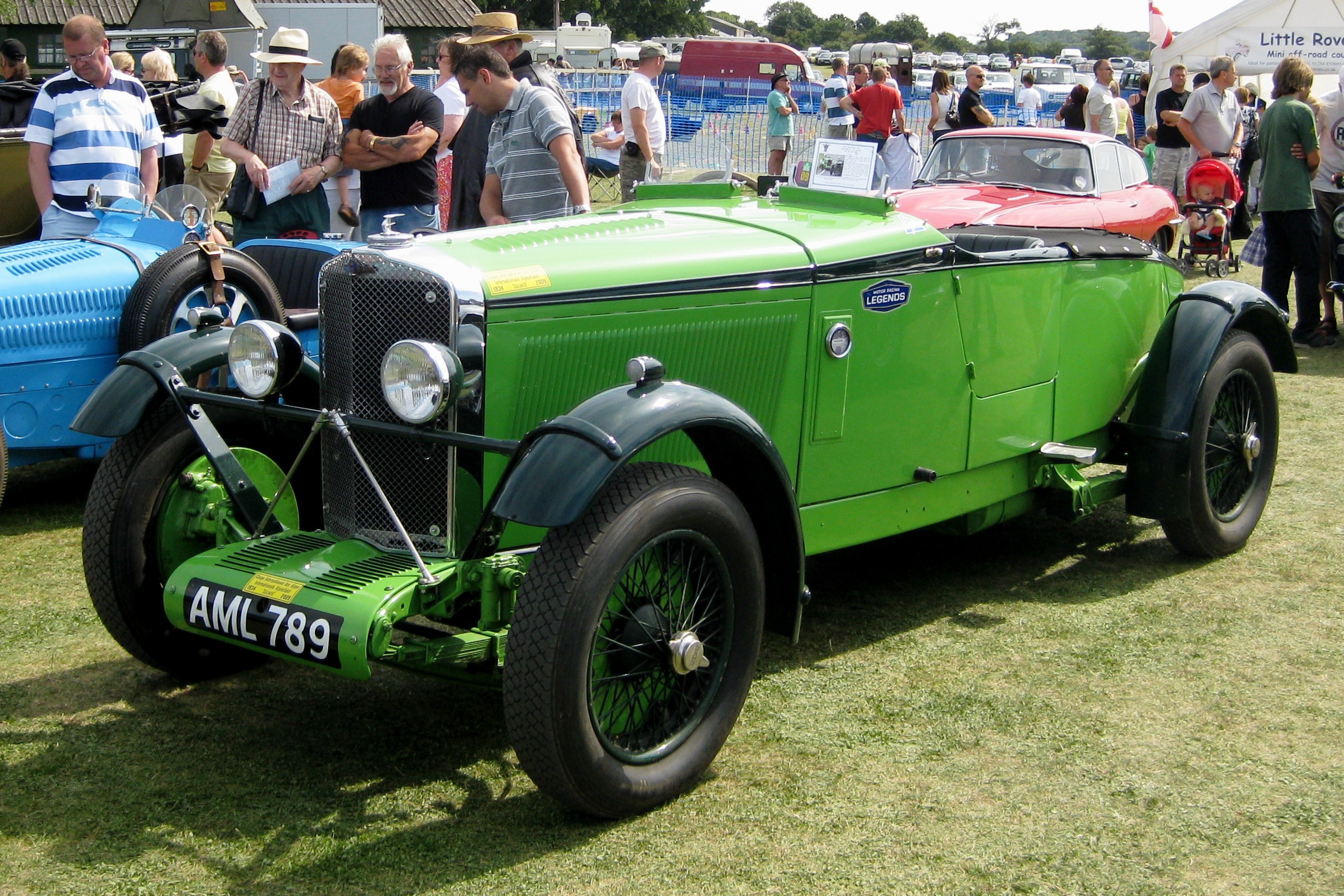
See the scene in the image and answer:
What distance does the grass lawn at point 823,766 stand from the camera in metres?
2.79

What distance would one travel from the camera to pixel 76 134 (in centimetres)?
619

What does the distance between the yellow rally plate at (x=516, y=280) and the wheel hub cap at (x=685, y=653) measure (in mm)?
926

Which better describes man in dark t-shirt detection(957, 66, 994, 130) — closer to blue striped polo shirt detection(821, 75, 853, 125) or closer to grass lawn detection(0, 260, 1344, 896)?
blue striped polo shirt detection(821, 75, 853, 125)

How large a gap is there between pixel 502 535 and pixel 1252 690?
88.8 inches

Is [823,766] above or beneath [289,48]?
beneath

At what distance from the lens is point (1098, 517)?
5.57 metres

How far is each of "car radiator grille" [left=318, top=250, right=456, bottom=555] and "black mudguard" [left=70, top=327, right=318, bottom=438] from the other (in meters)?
0.44

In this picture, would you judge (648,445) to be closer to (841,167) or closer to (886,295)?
(886,295)

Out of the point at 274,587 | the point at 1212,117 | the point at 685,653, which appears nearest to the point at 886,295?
the point at 685,653

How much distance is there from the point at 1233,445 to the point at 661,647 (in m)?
2.99

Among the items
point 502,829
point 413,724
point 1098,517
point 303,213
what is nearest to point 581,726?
point 502,829

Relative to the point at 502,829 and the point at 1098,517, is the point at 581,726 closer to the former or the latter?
the point at 502,829

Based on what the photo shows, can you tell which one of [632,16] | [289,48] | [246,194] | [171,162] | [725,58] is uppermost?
[632,16]

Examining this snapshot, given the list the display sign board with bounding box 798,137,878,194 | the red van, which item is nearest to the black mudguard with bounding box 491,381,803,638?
the display sign board with bounding box 798,137,878,194
